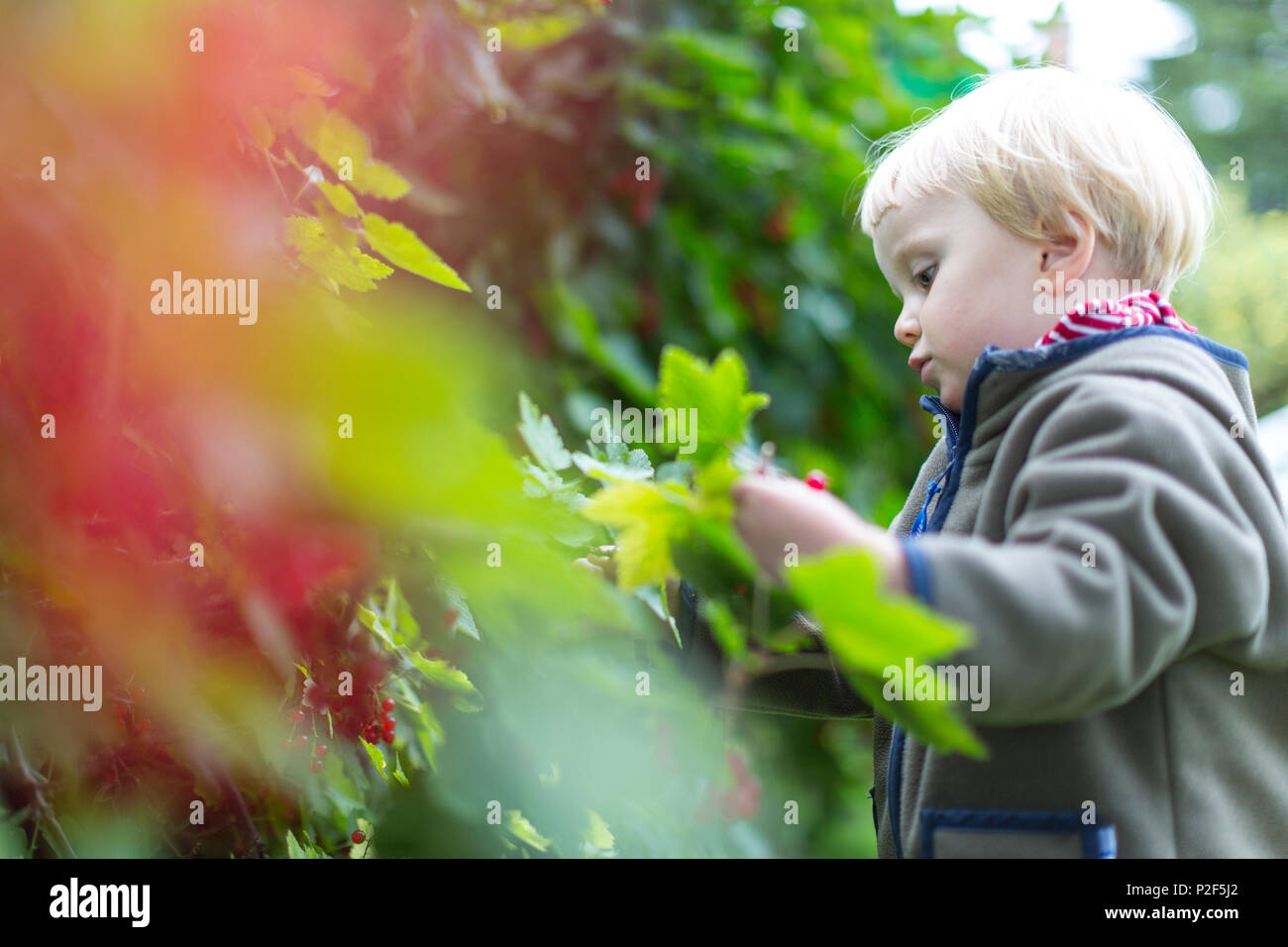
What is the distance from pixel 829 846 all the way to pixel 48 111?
211 cm

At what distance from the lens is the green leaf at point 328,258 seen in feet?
2.09

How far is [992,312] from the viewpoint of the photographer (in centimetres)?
77

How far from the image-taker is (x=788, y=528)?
0.51 meters

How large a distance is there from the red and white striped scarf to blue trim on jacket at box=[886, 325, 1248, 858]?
11mm

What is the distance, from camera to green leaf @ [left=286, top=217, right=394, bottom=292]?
637mm

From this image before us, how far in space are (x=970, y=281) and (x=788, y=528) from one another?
34 cm

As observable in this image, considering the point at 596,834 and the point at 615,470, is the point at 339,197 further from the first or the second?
the point at 596,834

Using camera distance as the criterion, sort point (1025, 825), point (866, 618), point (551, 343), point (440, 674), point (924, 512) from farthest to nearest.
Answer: point (551, 343), point (924, 512), point (440, 674), point (1025, 825), point (866, 618)

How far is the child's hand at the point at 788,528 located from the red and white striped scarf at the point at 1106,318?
289 millimetres

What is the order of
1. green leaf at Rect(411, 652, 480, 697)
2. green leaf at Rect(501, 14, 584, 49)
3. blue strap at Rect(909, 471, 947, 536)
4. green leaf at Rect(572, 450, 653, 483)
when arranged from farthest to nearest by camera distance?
green leaf at Rect(501, 14, 584, 49)
blue strap at Rect(909, 471, 947, 536)
green leaf at Rect(411, 652, 480, 697)
green leaf at Rect(572, 450, 653, 483)

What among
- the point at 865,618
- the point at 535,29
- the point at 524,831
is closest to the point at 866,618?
the point at 865,618

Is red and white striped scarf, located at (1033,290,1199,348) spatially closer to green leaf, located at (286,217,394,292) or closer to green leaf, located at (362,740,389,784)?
green leaf, located at (286,217,394,292)

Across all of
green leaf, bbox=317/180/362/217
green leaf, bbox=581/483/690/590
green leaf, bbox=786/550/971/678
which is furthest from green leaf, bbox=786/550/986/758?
green leaf, bbox=317/180/362/217
